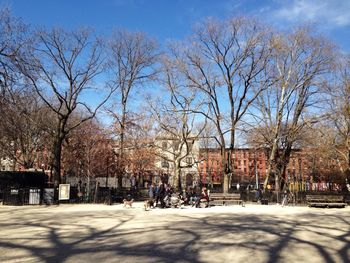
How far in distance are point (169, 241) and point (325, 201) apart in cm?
1868

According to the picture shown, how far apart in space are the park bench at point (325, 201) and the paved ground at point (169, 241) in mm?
11042

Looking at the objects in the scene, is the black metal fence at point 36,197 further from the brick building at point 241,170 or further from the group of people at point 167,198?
the brick building at point 241,170

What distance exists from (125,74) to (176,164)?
1156cm

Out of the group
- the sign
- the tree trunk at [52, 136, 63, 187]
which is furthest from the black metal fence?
the tree trunk at [52, 136, 63, 187]

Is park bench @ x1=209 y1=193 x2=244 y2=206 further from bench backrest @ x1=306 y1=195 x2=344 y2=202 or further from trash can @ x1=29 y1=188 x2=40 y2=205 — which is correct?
trash can @ x1=29 y1=188 x2=40 y2=205

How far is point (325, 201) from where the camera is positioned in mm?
26547

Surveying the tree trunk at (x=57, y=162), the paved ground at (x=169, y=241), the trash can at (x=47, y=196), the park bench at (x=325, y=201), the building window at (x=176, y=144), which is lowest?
the paved ground at (x=169, y=241)

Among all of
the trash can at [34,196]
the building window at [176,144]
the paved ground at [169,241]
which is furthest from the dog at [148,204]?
the building window at [176,144]

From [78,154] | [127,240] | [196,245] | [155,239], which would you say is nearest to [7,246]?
[127,240]

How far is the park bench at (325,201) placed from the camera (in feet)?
85.6

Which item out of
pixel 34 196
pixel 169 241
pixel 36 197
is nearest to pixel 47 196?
pixel 36 197

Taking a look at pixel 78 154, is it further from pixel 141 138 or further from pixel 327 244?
pixel 327 244

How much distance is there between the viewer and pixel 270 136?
4103 cm

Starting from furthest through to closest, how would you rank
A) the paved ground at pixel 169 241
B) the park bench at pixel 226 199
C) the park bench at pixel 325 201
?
the park bench at pixel 226 199
the park bench at pixel 325 201
the paved ground at pixel 169 241
